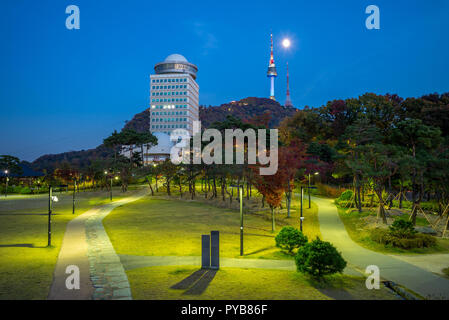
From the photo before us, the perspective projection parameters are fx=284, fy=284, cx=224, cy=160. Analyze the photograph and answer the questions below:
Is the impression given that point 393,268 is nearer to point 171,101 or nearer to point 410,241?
point 410,241

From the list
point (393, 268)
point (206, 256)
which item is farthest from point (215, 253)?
point (393, 268)

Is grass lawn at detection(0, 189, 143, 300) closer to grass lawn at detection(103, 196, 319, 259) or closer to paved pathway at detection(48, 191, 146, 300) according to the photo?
paved pathway at detection(48, 191, 146, 300)

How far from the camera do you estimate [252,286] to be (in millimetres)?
9727

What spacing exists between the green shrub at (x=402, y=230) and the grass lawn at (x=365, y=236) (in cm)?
109

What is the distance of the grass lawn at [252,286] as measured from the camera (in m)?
8.87

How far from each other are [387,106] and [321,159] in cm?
1512

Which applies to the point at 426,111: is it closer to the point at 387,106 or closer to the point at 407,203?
the point at 387,106

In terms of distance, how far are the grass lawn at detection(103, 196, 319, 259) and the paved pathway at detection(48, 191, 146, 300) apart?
3.62ft

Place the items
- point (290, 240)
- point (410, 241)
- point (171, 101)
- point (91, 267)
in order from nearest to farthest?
point (91, 267) < point (290, 240) < point (410, 241) < point (171, 101)

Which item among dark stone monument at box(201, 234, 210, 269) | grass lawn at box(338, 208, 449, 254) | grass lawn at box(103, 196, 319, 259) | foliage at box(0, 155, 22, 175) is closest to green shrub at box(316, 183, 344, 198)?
grass lawn at box(338, 208, 449, 254)

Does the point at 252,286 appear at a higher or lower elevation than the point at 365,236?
higher

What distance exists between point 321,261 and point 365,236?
39.2ft

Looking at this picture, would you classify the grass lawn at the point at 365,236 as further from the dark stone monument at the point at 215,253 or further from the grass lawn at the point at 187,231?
the dark stone monument at the point at 215,253
